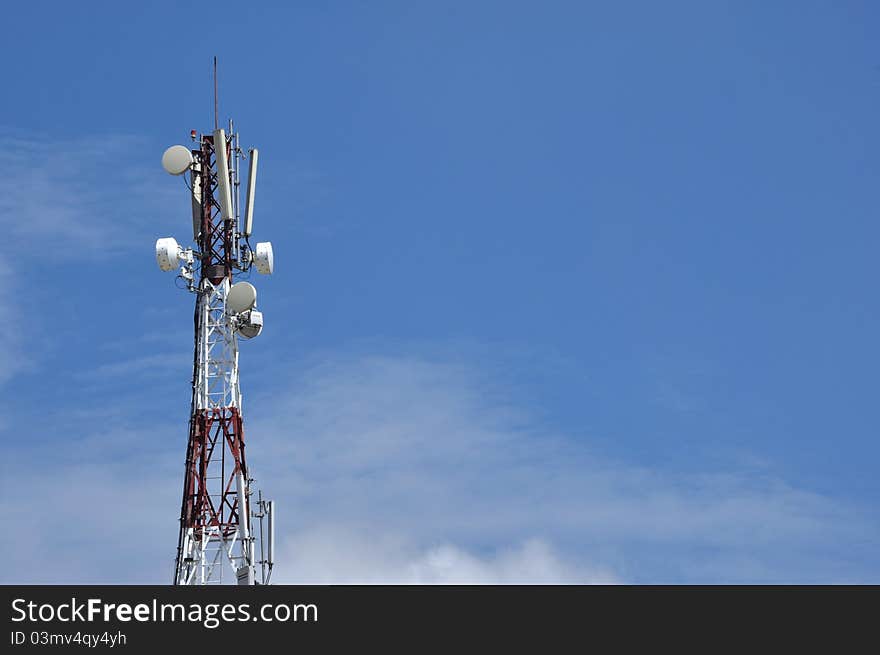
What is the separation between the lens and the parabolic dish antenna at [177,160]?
268 ft

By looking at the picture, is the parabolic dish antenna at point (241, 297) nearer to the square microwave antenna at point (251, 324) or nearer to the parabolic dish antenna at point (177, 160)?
the square microwave antenna at point (251, 324)

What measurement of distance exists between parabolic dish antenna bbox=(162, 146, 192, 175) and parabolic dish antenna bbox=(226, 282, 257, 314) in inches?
256

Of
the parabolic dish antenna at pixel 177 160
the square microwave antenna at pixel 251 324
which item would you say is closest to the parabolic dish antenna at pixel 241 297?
the square microwave antenna at pixel 251 324

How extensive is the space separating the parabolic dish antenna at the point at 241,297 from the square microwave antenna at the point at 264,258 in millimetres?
2036

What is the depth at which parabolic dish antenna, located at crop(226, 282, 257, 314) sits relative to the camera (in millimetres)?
79562

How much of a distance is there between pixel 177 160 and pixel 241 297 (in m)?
7.72

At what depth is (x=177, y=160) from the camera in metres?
81.6

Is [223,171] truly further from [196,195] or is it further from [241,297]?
[241,297]
